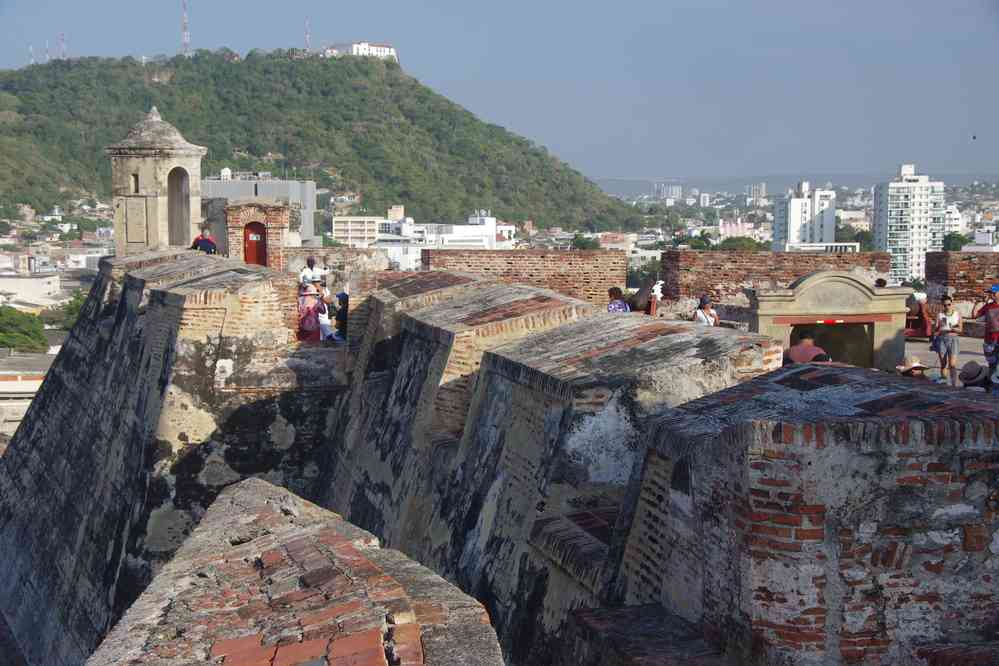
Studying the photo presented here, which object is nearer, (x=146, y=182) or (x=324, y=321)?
(x=324, y=321)

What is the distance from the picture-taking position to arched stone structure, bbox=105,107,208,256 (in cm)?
2206

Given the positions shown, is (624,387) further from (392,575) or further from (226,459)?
(226,459)

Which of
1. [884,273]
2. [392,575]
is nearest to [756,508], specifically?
[392,575]

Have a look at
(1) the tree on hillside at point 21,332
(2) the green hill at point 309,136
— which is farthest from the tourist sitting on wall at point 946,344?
(2) the green hill at point 309,136

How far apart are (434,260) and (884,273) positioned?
5541 millimetres

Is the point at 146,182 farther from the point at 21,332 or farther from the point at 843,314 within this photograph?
the point at 21,332

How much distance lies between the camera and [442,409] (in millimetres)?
9711

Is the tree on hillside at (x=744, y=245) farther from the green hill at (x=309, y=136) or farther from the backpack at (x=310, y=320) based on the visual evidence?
the green hill at (x=309, y=136)

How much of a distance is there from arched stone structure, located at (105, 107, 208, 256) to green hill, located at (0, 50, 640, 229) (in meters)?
80.9

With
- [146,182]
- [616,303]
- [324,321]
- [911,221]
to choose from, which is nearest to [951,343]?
[616,303]

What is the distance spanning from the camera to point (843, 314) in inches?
484

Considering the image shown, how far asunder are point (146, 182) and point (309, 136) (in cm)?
9684

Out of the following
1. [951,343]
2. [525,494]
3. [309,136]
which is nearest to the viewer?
[525,494]

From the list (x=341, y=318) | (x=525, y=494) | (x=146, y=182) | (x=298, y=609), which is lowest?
(x=525, y=494)
